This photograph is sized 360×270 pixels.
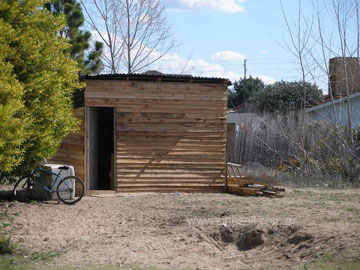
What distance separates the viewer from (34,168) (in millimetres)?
11188

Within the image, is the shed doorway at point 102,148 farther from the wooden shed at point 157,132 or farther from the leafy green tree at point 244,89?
the leafy green tree at point 244,89

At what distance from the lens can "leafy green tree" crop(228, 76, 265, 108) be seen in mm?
40688

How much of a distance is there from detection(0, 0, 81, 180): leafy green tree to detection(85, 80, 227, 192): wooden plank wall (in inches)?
75.1

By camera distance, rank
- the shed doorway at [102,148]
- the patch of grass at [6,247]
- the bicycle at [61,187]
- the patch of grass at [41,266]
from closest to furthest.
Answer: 1. the patch of grass at [41,266]
2. the patch of grass at [6,247]
3. the bicycle at [61,187]
4. the shed doorway at [102,148]

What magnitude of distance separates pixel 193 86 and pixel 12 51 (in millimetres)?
5465

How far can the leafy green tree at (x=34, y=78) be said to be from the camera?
9203 mm

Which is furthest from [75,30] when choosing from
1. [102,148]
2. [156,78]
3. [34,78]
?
[34,78]

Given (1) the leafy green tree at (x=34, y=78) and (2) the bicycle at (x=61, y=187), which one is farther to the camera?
(2) the bicycle at (x=61, y=187)

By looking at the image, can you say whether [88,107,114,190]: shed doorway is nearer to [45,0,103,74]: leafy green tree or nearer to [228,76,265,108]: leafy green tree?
[45,0,103,74]: leafy green tree

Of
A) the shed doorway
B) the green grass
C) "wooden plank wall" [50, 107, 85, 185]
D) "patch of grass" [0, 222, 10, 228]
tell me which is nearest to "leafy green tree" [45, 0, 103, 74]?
the shed doorway

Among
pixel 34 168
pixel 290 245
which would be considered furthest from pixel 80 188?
pixel 290 245

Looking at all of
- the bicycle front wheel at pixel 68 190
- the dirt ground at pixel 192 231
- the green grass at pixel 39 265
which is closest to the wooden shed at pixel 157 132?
the bicycle front wheel at pixel 68 190

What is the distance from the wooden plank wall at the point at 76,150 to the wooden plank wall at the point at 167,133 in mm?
607

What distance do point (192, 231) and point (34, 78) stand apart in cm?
487
